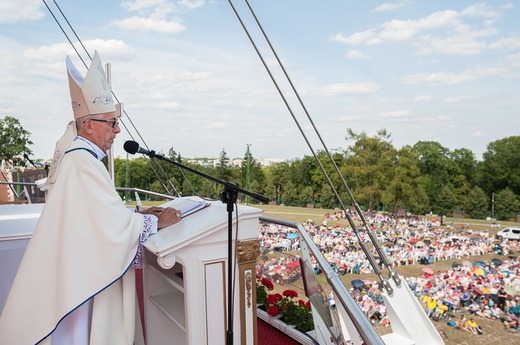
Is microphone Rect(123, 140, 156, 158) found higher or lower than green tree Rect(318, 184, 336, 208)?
higher

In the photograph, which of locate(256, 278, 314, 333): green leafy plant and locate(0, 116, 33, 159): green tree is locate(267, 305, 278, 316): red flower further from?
locate(0, 116, 33, 159): green tree

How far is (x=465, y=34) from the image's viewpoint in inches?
2835

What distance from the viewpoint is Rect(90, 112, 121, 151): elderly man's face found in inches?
58.3

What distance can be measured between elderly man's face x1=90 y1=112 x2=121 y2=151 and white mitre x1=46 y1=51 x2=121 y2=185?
3 centimetres

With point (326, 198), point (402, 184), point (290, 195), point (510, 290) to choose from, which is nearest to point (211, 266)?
point (510, 290)

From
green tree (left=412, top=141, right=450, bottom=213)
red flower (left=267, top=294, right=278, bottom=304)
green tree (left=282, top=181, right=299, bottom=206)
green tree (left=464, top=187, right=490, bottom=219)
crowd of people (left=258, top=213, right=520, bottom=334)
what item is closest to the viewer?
red flower (left=267, top=294, right=278, bottom=304)

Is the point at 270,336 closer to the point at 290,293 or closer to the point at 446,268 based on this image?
the point at 290,293

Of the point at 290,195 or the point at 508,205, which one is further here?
the point at 290,195

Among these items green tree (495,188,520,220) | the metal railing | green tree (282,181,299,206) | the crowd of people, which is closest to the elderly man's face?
the metal railing

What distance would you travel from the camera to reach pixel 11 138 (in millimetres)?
22406

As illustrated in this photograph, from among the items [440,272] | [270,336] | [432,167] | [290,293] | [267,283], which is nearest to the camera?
[270,336]

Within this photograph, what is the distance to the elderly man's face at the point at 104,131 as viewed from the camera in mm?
1481

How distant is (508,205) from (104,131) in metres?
41.8

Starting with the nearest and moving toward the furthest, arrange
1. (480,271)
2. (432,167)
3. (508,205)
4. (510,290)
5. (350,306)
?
(350,306) → (480,271) → (510,290) → (508,205) → (432,167)
